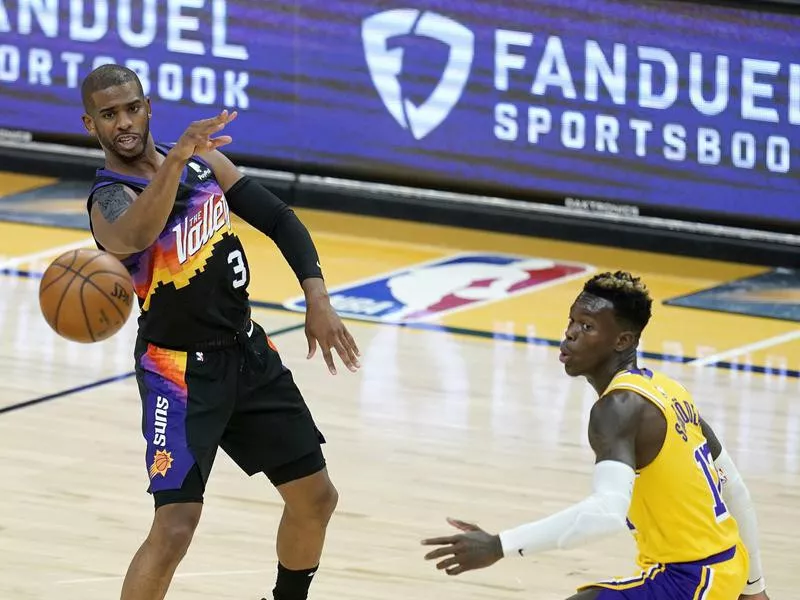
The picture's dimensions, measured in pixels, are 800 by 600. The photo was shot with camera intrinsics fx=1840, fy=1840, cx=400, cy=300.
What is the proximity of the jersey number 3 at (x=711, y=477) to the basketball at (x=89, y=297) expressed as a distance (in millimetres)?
1855

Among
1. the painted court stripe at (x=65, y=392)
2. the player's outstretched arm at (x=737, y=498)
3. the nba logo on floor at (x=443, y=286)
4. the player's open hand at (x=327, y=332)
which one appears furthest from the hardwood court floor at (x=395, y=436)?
the player's outstretched arm at (x=737, y=498)

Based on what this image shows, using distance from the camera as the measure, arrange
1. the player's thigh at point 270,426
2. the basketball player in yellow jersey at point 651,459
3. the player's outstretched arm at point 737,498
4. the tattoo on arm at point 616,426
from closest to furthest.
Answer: the tattoo on arm at point 616,426
the basketball player in yellow jersey at point 651,459
the player's outstretched arm at point 737,498
the player's thigh at point 270,426

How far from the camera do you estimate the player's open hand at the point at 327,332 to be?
5723 millimetres

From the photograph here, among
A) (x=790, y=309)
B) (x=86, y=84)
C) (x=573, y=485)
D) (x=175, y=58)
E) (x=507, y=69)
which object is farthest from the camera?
(x=175, y=58)

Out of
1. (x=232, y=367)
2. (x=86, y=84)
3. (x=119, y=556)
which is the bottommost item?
(x=119, y=556)

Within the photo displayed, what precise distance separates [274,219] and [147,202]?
775 mm

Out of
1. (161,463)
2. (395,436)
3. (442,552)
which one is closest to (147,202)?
(161,463)

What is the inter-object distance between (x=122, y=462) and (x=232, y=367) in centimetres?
242

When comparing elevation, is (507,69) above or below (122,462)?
above

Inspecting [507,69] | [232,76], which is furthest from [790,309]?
[232,76]

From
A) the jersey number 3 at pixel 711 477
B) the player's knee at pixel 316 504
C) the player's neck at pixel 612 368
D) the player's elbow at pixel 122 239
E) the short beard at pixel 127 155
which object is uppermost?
the short beard at pixel 127 155

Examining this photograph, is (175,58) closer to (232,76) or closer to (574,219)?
(232,76)

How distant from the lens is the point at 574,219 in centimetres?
1183

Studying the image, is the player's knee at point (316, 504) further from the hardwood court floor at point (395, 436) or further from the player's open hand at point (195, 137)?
the player's open hand at point (195, 137)
